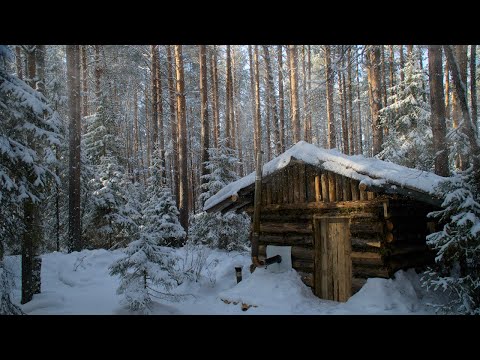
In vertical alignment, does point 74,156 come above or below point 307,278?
above

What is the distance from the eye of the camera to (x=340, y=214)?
9242 millimetres

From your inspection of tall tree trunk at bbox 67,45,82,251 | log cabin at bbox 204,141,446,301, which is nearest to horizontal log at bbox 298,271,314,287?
log cabin at bbox 204,141,446,301

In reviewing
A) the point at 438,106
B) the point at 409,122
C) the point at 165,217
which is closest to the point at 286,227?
the point at 438,106

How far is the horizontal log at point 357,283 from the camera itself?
867cm

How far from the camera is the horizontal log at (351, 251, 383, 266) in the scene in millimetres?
8461

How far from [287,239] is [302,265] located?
2.92 ft

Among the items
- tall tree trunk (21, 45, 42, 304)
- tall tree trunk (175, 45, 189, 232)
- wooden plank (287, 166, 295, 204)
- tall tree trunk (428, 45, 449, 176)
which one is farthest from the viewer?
tall tree trunk (175, 45, 189, 232)

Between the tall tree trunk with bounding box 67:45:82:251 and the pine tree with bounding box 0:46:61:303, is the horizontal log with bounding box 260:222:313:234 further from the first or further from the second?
the tall tree trunk with bounding box 67:45:82:251

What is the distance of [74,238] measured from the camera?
13.6 m

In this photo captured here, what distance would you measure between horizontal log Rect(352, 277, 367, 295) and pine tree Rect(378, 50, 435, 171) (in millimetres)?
10030

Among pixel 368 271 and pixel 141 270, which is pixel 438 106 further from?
pixel 141 270
